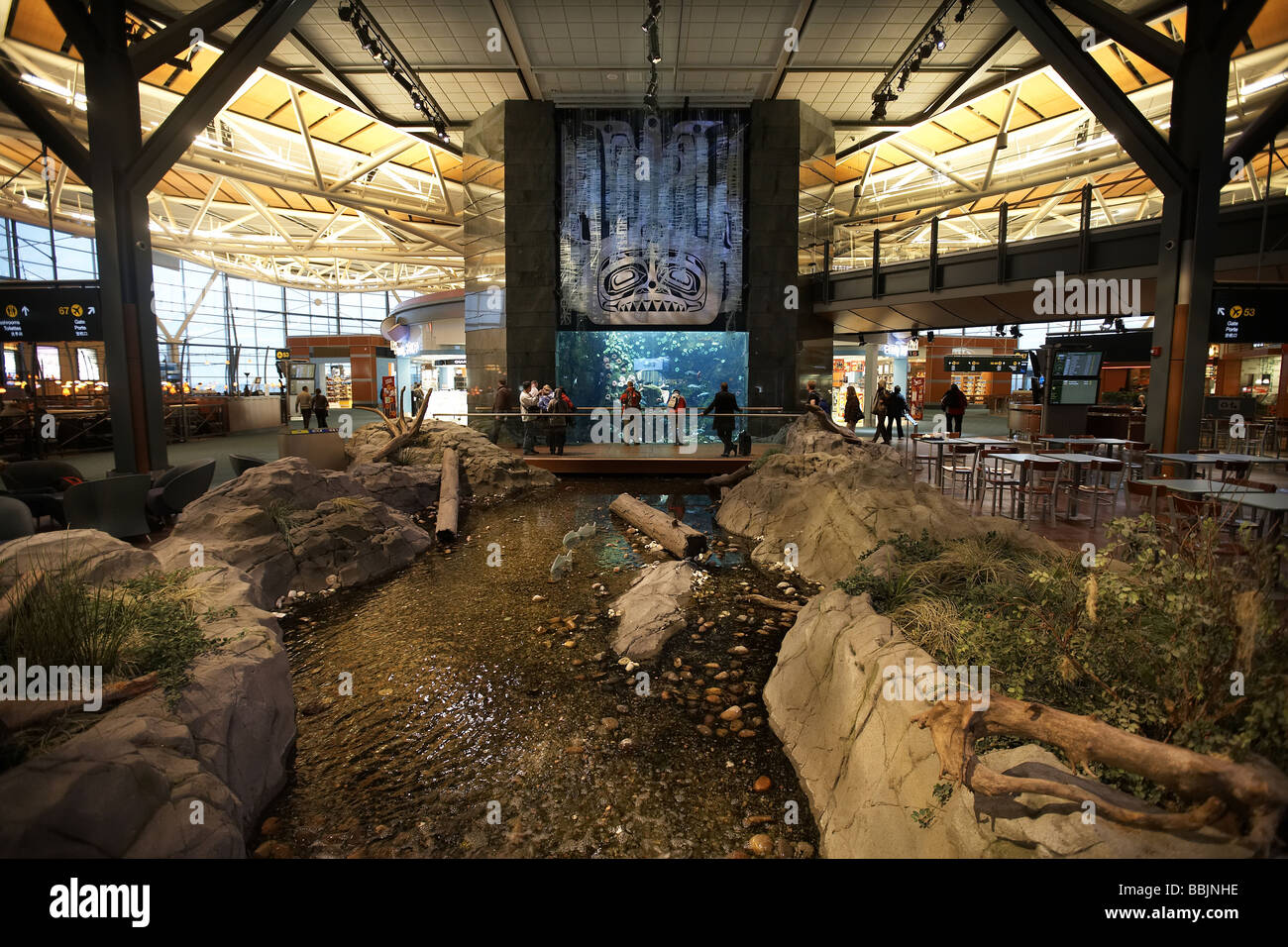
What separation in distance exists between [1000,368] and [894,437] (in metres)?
17.9

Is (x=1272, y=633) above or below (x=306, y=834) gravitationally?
above

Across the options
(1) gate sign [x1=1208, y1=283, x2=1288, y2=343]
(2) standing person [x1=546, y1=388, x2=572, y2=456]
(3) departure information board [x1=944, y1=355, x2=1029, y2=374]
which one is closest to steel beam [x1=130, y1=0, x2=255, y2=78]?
(2) standing person [x1=546, y1=388, x2=572, y2=456]

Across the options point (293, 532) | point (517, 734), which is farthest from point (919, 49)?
point (517, 734)

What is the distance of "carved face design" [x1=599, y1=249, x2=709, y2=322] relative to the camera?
53.4ft

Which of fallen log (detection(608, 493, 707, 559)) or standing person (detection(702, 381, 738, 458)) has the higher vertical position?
standing person (detection(702, 381, 738, 458))

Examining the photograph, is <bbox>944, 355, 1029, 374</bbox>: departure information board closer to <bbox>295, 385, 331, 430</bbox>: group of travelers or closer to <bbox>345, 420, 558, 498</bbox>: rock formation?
<bbox>345, 420, 558, 498</bbox>: rock formation

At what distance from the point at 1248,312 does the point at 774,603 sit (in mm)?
8475

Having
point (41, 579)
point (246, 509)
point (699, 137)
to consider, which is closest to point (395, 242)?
point (699, 137)

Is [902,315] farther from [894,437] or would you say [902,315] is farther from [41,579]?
[41,579]

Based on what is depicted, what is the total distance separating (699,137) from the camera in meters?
16.1

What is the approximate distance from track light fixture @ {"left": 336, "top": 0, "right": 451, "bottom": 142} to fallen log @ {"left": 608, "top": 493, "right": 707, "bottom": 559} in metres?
10.4

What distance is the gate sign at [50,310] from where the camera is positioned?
8.16m

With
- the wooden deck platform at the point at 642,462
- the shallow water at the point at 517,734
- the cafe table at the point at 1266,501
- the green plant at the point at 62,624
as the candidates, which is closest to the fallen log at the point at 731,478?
the wooden deck platform at the point at 642,462

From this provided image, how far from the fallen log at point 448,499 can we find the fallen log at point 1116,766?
7.24 m
